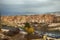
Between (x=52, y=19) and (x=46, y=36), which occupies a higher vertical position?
(x=52, y=19)

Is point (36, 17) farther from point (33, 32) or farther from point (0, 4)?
point (0, 4)

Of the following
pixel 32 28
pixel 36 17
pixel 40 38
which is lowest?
pixel 40 38

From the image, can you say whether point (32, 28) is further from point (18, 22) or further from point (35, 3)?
point (35, 3)

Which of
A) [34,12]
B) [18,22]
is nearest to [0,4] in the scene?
[18,22]

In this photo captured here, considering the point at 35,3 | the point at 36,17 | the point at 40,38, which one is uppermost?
the point at 35,3

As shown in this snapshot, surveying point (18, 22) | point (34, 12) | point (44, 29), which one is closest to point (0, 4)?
point (18, 22)

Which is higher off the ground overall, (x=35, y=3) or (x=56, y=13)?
(x=35, y=3)

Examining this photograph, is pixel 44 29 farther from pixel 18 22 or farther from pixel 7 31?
Result: pixel 7 31
